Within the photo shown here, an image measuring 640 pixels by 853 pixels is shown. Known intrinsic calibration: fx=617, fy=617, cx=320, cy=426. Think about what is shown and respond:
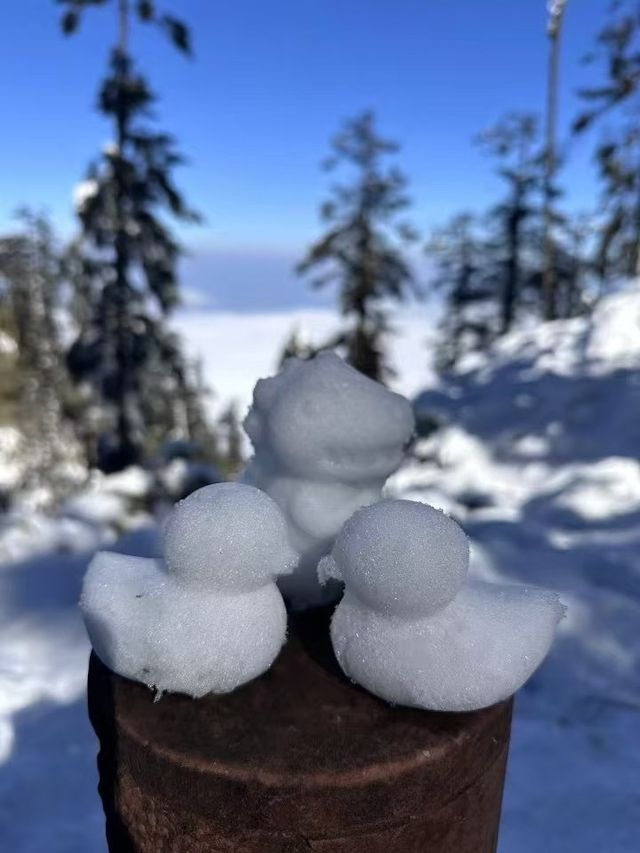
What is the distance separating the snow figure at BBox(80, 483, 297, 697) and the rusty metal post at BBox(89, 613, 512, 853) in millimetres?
81

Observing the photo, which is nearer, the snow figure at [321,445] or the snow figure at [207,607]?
the snow figure at [207,607]

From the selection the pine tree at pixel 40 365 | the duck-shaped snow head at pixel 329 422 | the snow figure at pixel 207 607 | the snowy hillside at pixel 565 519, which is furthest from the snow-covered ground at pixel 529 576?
the pine tree at pixel 40 365

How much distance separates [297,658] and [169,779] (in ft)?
1.40

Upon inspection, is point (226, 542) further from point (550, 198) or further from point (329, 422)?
point (550, 198)

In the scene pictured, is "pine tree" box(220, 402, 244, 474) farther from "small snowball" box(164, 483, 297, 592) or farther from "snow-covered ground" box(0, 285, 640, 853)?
"small snowball" box(164, 483, 297, 592)

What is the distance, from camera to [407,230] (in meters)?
11.3

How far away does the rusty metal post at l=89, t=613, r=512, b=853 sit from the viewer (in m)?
1.20

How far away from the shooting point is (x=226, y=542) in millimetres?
1355

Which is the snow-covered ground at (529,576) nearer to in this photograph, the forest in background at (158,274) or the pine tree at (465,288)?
the forest in background at (158,274)

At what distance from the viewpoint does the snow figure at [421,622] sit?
131cm

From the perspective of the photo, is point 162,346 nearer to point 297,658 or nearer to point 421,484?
point 421,484

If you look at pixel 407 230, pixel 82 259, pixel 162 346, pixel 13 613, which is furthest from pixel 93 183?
pixel 13 613

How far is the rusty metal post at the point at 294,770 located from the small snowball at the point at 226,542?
28 cm

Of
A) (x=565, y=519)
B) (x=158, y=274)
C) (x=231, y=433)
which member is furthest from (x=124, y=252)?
(x=231, y=433)
